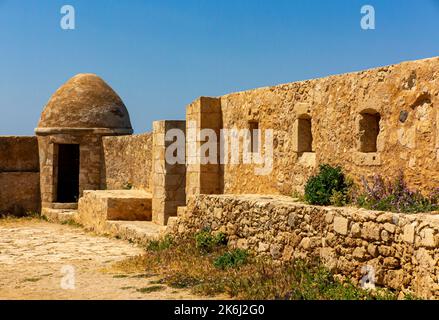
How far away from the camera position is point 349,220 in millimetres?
6871

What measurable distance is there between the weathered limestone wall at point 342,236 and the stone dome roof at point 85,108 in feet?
32.6

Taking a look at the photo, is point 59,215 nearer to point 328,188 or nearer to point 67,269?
point 67,269

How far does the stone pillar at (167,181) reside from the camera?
13336mm

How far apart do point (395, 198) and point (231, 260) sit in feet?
7.85

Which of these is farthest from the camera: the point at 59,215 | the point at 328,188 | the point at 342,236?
the point at 59,215

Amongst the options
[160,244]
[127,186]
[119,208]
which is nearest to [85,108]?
[127,186]

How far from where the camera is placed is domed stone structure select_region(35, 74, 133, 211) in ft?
61.6

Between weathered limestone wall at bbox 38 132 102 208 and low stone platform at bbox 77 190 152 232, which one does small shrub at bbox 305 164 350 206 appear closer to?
low stone platform at bbox 77 190 152 232

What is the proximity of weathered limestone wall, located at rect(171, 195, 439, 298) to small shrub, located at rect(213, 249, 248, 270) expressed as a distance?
0.19 meters

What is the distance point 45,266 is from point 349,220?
5.15 meters

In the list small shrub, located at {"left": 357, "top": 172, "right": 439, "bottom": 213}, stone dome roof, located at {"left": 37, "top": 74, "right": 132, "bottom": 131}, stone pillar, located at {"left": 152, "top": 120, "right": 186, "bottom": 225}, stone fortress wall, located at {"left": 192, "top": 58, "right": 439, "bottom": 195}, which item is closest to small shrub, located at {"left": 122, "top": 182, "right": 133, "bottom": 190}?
stone dome roof, located at {"left": 37, "top": 74, "right": 132, "bottom": 131}

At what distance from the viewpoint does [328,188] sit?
27.6ft
